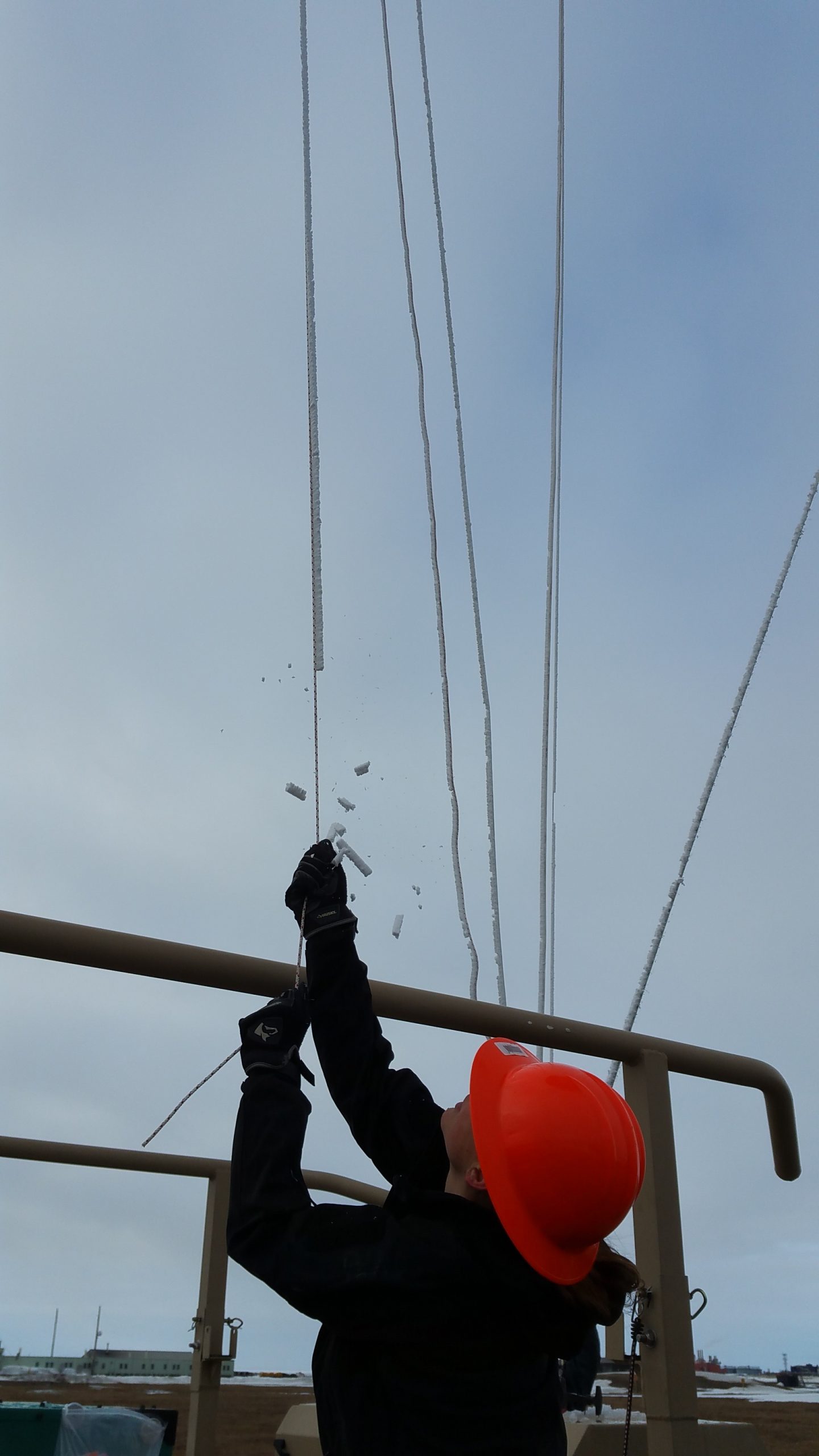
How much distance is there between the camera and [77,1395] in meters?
17.0

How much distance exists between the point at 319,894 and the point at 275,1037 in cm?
39

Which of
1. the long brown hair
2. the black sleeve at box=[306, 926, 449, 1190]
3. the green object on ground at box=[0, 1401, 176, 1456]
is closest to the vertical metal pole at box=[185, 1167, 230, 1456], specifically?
the green object on ground at box=[0, 1401, 176, 1456]

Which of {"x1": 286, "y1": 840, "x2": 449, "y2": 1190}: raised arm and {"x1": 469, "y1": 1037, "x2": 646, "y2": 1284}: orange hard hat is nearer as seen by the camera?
{"x1": 469, "y1": 1037, "x2": 646, "y2": 1284}: orange hard hat

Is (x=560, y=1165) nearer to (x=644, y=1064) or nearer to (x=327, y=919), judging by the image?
(x=327, y=919)

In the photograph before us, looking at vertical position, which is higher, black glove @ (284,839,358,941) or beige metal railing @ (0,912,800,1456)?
black glove @ (284,839,358,941)

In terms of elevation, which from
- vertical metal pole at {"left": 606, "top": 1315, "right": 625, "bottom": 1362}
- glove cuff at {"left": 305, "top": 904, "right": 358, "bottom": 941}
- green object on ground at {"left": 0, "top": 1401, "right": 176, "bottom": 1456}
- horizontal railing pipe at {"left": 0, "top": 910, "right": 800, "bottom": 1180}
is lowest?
green object on ground at {"left": 0, "top": 1401, "right": 176, "bottom": 1456}

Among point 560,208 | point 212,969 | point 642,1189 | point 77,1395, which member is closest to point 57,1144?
point 212,969

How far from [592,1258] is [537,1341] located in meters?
0.17

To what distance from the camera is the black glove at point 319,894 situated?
2.29 metres

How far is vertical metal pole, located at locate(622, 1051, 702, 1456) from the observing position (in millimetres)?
2402

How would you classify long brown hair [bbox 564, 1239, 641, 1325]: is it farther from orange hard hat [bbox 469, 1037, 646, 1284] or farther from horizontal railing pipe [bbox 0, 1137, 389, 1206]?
horizontal railing pipe [bbox 0, 1137, 389, 1206]

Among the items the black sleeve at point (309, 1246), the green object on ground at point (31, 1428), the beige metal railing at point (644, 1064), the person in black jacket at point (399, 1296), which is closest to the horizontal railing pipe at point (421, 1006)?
the beige metal railing at point (644, 1064)

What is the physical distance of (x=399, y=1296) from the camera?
185 cm

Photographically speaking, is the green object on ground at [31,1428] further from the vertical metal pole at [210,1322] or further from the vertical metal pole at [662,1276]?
the vertical metal pole at [662,1276]
